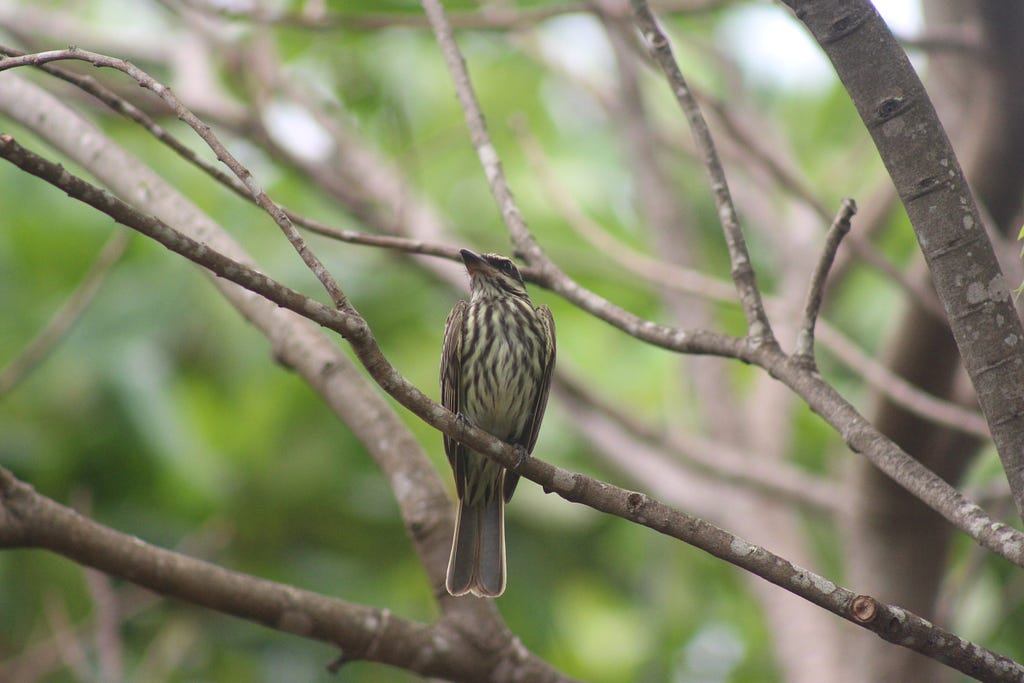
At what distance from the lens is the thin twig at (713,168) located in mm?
2799

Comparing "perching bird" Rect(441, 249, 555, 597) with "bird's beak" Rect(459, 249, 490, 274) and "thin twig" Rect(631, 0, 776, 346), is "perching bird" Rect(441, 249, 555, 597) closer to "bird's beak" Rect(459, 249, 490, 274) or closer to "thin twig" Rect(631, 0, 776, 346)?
"bird's beak" Rect(459, 249, 490, 274)

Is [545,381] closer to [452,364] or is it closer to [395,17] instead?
[452,364]

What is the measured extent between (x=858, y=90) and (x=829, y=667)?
3.28 m

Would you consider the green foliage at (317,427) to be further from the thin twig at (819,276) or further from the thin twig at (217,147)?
the thin twig at (217,147)

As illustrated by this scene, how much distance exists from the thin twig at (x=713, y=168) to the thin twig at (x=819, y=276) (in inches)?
5.0

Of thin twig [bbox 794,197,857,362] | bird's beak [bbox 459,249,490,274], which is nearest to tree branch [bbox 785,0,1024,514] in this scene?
thin twig [bbox 794,197,857,362]

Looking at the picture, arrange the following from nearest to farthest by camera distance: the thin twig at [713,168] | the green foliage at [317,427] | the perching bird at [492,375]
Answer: the thin twig at [713,168]
the perching bird at [492,375]
the green foliage at [317,427]

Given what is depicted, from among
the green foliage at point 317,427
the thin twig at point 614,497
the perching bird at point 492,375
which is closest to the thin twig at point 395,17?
the green foliage at point 317,427

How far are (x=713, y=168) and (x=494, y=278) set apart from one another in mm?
1501

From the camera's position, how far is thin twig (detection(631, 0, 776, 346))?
9.18 ft

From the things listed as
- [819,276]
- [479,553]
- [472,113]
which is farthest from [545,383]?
[819,276]

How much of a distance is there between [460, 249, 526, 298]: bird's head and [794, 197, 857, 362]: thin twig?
1.61 meters

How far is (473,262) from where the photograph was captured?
13.0 feet

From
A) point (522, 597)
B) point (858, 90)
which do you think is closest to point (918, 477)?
point (858, 90)
